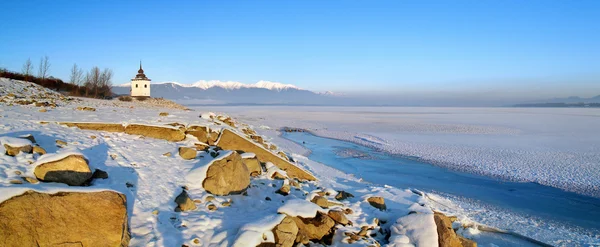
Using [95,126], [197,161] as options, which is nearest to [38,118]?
Result: [95,126]

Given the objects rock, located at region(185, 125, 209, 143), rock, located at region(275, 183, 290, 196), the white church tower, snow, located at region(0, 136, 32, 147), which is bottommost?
rock, located at region(275, 183, 290, 196)

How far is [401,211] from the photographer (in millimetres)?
7902

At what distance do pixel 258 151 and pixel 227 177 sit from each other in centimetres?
381

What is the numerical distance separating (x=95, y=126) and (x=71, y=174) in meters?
4.82

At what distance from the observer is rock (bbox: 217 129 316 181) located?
10812 mm

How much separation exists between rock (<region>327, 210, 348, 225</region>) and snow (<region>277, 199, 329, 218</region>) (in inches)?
13.6

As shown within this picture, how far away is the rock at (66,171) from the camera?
5.69 metres

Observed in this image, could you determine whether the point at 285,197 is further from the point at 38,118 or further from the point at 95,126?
the point at 38,118

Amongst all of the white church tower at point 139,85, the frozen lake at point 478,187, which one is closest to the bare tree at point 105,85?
the white church tower at point 139,85

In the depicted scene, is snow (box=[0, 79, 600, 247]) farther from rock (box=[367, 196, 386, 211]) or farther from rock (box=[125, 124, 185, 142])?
rock (box=[125, 124, 185, 142])

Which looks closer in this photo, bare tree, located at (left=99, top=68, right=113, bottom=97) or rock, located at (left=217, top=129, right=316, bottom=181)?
rock, located at (left=217, top=129, right=316, bottom=181)

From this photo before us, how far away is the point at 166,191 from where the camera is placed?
6.78 metres

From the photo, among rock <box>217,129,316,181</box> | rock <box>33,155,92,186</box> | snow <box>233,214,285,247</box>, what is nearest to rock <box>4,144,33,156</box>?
rock <box>33,155,92,186</box>

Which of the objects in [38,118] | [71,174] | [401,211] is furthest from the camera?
[38,118]
